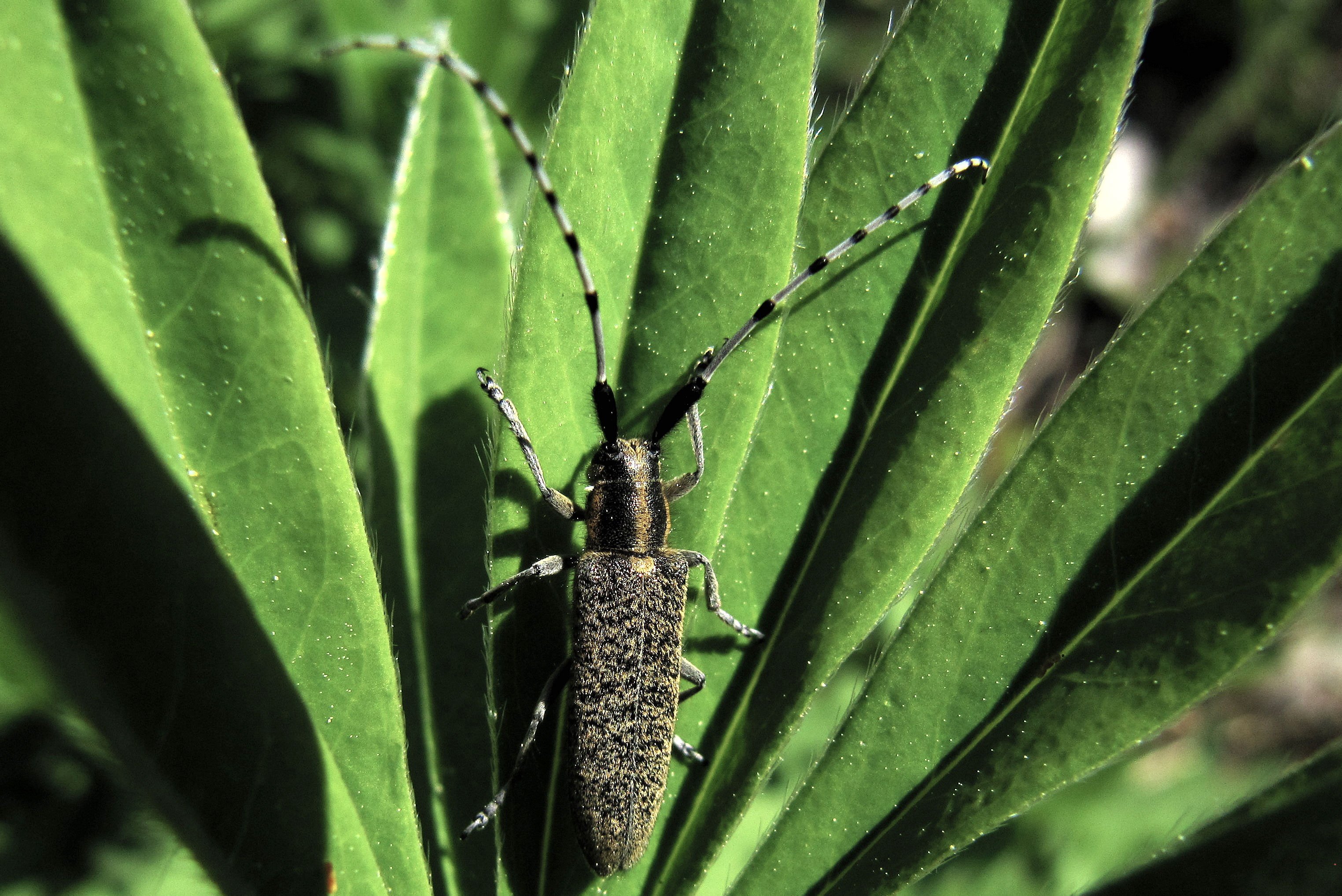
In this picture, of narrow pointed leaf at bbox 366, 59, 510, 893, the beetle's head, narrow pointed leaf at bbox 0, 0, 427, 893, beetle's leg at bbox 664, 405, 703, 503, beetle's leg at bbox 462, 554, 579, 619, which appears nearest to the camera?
narrow pointed leaf at bbox 0, 0, 427, 893

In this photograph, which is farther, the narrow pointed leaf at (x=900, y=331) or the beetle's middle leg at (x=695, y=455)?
the beetle's middle leg at (x=695, y=455)

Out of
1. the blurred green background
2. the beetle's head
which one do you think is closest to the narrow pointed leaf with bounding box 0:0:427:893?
the blurred green background

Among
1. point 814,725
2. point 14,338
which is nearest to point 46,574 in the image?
point 14,338

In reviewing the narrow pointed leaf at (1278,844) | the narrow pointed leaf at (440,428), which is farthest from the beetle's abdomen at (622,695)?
the narrow pointed leaf at (1278,844)

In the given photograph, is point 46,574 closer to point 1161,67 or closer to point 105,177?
point 105,177

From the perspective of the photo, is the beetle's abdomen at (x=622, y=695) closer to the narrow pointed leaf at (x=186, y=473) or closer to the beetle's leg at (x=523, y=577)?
the beetle's leg at (x=523, y=577)

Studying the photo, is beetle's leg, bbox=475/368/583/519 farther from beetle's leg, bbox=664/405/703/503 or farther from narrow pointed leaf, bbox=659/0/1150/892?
narrow pointed leaf, bbox=659/0/1150/892
